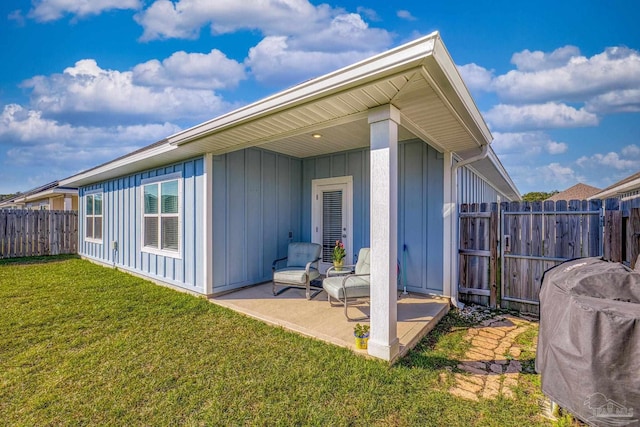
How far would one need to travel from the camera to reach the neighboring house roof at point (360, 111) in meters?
2.15

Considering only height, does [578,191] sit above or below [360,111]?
above

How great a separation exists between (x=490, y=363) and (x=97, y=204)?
10.5 meters

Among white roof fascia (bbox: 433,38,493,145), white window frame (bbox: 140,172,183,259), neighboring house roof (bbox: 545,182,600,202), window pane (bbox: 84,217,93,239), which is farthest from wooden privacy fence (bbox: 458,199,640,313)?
neighboring house roof (bbox: 545,182,600,202)

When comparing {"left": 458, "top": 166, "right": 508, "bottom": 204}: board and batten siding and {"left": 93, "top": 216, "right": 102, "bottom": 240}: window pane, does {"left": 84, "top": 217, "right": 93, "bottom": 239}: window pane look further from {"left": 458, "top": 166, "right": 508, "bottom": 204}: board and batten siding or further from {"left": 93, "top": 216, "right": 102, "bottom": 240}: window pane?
{"left": 458, "top": 166, "right": 508, "bottom": 204}: board and batten siding

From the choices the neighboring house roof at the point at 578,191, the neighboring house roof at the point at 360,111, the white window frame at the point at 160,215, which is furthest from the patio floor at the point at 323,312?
the neighboring house roof at the point at 578,191

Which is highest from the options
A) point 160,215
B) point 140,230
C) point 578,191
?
point 578,191

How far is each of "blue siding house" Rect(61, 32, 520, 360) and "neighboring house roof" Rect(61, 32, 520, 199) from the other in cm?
1

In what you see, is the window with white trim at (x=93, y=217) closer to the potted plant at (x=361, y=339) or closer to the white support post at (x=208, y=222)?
the white support post at (x=208, y=222)

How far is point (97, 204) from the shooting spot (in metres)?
8.63

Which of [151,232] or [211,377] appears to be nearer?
[211,377]

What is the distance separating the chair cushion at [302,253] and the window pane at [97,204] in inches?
266

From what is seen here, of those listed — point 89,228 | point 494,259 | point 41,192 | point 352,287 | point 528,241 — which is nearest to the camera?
point 352,287

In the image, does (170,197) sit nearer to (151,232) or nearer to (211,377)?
(151,232)

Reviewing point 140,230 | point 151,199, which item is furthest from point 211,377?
point 140,230
